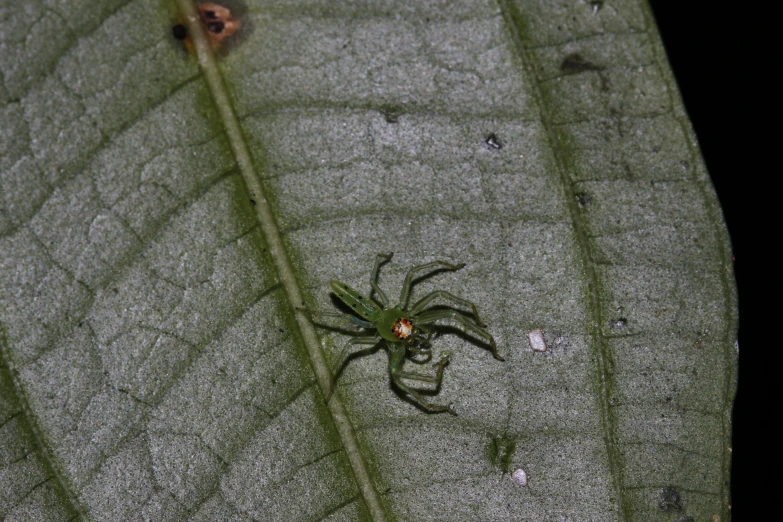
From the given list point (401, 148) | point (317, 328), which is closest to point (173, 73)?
point (401, 148)

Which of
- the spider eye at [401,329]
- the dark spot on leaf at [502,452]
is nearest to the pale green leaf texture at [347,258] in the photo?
the dark spot on leaf at [502,452]

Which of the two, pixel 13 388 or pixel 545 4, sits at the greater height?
pixel 545 4

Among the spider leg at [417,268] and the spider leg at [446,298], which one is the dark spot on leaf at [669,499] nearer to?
the spider leg at [446,298]

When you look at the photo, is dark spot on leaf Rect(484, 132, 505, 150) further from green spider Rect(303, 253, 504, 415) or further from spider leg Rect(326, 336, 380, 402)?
spider leg Rect(326, 336, 380, 402)

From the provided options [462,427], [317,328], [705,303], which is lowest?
[462,427]

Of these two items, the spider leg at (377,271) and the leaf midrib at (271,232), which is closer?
the leaf midrib at (271,232)

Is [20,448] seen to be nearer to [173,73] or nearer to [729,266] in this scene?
[173,73]
